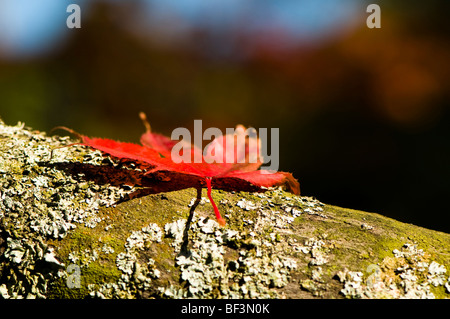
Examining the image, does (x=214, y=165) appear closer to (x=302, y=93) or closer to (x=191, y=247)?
(x=191, y=247)

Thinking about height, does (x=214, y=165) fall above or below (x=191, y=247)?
above

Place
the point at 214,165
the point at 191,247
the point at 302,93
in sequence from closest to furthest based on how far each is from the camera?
the point at 191,247
the point at 214,165
the point at 302,93

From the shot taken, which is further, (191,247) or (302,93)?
(302,93)

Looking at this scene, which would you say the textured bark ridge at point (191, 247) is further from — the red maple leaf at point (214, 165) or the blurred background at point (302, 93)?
the blurred background at point (302, 93)

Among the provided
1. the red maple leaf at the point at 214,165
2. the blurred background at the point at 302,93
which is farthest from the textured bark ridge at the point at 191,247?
the blurred background at the point at 302,93

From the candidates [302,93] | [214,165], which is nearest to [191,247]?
[214,165]

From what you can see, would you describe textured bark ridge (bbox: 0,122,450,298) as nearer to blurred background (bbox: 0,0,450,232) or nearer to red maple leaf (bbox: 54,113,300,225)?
red maple leaf (bbox: 54,113,300,225)
